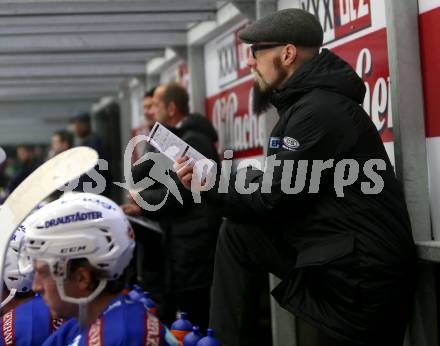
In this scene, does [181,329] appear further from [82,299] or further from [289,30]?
[82,299]

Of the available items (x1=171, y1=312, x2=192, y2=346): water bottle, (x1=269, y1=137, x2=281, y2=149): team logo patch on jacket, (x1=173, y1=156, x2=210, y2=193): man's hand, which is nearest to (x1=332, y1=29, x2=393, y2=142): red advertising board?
(x1=269, y1=137, x2=281, y2=149): team logo patch on jacket

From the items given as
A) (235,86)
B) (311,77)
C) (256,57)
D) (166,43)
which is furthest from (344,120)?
(166,43)

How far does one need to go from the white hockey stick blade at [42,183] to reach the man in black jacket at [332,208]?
3.27 ft

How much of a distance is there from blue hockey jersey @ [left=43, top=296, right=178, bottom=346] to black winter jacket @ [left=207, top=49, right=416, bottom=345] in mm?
1218

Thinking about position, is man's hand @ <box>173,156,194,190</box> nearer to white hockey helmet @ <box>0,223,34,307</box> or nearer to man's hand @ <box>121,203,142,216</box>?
white hockey helmet @ <box>0,223,34,307</box>

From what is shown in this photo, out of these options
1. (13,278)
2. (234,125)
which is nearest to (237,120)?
(234,125)

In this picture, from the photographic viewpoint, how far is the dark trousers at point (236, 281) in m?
4.40

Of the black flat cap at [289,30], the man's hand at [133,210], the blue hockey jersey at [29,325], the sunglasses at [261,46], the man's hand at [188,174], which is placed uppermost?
the black flat cap at [289,30]

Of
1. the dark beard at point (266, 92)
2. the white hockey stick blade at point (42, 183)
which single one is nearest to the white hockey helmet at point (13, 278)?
the white hockey stick blade at point (42, 183)

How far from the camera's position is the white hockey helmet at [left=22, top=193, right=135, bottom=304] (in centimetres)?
279

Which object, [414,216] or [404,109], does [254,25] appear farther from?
[414,216]

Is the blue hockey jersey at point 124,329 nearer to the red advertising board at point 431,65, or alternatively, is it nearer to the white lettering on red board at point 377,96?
the red advertising board at point 431,65

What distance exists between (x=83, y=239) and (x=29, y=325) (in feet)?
2.54

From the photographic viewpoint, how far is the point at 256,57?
439cm
